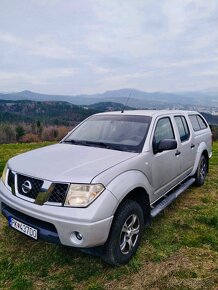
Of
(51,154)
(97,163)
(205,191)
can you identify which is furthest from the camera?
(205,191)

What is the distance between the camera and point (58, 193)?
2697mm

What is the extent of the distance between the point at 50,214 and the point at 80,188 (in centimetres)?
39

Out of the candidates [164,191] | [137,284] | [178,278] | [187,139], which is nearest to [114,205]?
[137,284]

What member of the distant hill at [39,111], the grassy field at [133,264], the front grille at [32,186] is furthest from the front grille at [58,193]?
the distant hill at [39,111]

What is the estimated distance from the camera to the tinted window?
4.01 m

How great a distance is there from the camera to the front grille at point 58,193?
268cm

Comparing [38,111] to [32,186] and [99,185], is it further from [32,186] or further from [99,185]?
[99,185]

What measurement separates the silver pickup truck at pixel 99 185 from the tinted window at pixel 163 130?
0.7 inches

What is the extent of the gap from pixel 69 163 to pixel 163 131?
186 cm

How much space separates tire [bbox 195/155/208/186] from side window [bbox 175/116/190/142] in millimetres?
935

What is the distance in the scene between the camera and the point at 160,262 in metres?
3.16

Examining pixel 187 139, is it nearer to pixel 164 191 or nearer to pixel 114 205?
pixel 164 191

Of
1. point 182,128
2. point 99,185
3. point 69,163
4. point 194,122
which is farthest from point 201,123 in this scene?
point 99,185

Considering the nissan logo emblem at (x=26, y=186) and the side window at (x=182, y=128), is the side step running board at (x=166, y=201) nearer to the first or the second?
the side window at (x=182, y=128)
